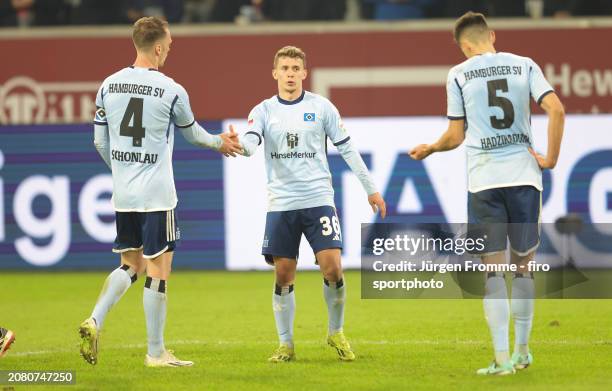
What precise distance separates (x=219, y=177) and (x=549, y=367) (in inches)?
273

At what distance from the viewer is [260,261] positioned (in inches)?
542

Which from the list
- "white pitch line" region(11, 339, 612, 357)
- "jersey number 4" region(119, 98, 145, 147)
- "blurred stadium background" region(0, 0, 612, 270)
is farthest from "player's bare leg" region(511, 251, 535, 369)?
"blurred stadium background" region(0, 0, 612, 270)

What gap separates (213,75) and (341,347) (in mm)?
8961

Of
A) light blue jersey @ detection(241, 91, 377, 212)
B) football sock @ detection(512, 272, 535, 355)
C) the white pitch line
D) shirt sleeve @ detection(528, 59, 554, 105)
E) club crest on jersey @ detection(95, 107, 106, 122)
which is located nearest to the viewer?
shirt sleeve @ detection(528, 59, 554, 105)

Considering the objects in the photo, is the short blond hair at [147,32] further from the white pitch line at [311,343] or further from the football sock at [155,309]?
the white pitch line at [311,343]

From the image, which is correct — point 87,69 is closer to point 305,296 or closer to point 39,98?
point 39,98

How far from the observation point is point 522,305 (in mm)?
7465

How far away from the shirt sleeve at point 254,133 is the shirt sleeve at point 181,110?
40cm

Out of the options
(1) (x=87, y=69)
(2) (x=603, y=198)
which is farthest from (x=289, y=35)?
(2) (x=603, y=198)

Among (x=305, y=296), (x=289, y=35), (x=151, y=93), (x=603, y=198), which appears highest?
(x=289, y=35)

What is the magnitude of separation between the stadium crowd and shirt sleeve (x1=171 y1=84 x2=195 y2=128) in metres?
8.58

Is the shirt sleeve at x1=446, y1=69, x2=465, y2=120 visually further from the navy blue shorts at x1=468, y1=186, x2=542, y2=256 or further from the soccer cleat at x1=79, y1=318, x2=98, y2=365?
the soccer cleat at x1=79, y1=318, x2=98, y2=365

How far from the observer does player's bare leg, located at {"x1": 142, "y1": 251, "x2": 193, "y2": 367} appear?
784 centimetres

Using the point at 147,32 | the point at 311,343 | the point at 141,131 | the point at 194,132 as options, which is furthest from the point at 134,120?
the point at 311,343
